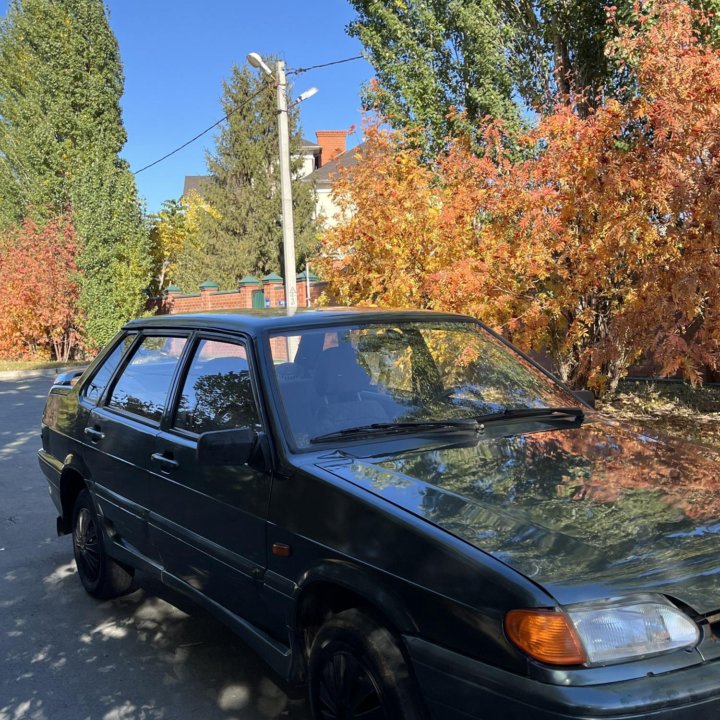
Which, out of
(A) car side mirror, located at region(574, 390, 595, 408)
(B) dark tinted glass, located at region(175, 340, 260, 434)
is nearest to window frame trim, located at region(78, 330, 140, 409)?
(B) dark tinted glass, located at region(175, 340, 260, 434)

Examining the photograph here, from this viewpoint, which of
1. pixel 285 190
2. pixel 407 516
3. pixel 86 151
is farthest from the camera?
pixel 86 151

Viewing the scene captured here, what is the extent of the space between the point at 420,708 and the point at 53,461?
11.9 feet

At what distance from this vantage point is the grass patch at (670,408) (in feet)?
29.7

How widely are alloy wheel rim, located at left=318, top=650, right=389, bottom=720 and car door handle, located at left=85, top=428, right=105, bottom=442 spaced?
2235 millimetres

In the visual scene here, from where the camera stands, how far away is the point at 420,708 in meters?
2.21

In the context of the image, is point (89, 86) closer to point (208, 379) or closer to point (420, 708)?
point (208, 379)

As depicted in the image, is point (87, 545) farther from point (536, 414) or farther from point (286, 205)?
point (286, 205)

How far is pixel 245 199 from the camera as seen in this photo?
37.3 metres

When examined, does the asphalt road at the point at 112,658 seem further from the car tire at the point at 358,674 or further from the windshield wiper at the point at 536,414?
the windshield wiper at the point at 536,414

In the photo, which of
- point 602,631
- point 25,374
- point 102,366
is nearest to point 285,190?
point 25,374

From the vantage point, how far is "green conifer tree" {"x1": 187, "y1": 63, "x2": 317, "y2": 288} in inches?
1458

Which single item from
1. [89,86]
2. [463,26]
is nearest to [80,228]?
[89,86]

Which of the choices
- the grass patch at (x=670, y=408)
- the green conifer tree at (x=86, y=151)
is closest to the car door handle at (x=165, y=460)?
the grass patch at (x=670, y=408)

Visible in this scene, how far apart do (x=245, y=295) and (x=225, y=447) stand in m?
25.7
